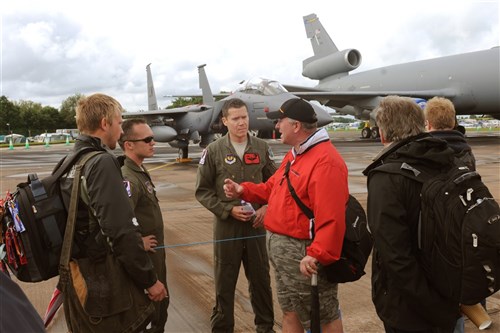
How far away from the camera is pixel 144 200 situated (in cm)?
313

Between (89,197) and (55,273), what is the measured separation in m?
0.49

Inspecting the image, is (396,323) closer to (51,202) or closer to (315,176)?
(315,176)

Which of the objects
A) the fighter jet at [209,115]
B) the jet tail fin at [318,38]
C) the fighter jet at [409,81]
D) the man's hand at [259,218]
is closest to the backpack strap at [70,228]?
the man's hand at [259,218]

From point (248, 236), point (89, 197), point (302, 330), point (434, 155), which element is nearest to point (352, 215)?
point (434, 155)

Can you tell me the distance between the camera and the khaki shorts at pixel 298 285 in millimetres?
2621

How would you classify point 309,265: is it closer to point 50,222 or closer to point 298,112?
point 298,112

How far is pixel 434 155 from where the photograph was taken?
7.25 feet

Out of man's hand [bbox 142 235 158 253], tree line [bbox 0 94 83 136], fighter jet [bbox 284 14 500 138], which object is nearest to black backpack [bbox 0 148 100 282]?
man's hand [bbox 142 235 158 253]

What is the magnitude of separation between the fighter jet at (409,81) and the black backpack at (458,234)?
21.1 meters

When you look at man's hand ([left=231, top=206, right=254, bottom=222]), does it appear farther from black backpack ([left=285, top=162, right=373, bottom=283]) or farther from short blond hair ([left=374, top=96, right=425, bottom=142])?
short blond hair ([left=374, top=96, right=425, bottom=142])

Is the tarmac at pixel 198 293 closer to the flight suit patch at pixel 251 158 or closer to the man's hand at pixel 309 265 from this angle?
the man's hand at pixel 309 265

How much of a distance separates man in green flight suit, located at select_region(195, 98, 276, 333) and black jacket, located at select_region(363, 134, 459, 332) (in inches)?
53.9

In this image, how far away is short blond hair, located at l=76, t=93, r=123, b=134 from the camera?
7.80 feet

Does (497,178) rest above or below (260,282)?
below
